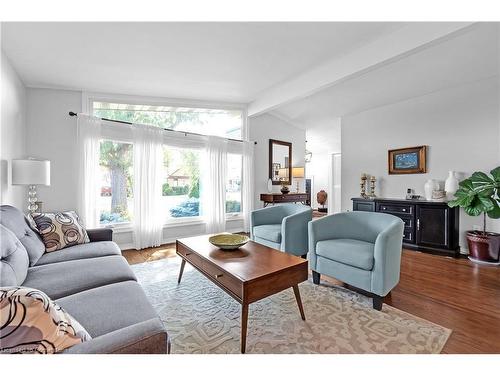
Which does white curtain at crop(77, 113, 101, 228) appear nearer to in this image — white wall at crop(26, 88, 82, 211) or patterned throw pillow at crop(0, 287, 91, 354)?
white wall at crop(26, 88, 82, 211)

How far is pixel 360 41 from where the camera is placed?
2.64 m

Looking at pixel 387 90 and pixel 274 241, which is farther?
pixel 387 90

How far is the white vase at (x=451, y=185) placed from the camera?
3.55 meters

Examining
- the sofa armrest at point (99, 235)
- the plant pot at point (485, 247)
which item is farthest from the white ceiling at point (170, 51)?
the plant pot at point (485, 247)

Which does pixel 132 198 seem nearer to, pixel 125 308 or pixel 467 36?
pixel 125 308

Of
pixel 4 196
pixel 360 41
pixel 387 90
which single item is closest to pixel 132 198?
pixel 4 196

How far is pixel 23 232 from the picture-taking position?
202 centimetres

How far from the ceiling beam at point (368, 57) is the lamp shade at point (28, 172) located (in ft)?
11.1

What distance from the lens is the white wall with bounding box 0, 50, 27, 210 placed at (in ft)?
8.46

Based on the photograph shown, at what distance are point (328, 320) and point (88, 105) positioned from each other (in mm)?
4342

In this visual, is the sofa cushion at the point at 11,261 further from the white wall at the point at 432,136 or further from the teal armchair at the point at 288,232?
the white wall at the point at 432,136

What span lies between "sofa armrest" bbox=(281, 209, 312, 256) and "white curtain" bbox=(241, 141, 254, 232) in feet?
6.58

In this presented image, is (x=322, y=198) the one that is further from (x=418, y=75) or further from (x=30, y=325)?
(x=30, y=325)
